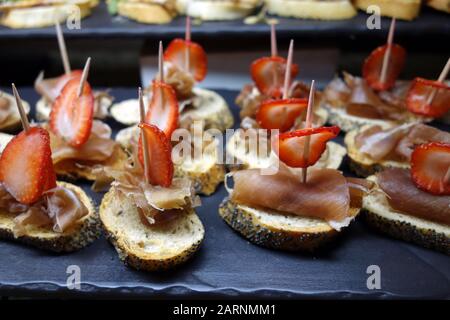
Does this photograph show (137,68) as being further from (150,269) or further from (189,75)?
(150,269)

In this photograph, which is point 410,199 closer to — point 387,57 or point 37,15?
point 387,57

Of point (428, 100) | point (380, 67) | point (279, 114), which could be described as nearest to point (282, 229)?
point (279, 114)

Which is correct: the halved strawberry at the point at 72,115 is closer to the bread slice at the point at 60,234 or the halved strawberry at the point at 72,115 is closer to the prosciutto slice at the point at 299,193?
the bread slice at the point at 60,234

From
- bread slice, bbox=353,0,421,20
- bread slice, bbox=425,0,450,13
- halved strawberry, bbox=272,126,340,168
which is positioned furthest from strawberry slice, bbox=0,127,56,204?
bread slice, bbox=425,0,450,13

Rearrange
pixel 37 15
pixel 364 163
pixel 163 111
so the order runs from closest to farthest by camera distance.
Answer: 1. pixel 163 111
2. pixel 364 163
3. pixel 37 15

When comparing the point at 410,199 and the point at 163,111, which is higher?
the point at 163,111

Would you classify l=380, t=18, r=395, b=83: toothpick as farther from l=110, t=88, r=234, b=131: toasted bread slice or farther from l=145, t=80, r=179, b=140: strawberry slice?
l=145, t=80, r=179, b=140: strawberry slice
